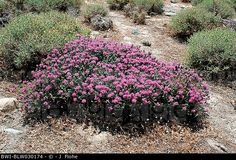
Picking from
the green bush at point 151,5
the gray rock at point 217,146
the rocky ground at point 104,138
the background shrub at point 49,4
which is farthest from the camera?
the green bush at point 151,5

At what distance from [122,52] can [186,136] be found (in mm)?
2329

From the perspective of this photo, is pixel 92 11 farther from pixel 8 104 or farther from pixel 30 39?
pixel 8 104

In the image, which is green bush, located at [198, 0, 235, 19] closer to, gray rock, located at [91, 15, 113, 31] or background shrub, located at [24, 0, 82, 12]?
gray rock, located at [91, 15, 113, 31]

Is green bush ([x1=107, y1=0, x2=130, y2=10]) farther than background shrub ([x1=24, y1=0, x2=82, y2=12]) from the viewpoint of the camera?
Yes

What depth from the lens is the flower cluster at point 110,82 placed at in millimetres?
7391

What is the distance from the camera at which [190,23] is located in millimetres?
12898

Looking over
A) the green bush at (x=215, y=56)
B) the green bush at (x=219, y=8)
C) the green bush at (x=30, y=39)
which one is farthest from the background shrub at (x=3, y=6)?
the green bush at (x=219, y=8)

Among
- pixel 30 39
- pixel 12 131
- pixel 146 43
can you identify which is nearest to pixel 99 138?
pixel 12 131

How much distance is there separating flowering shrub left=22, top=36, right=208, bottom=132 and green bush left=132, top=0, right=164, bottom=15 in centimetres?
691

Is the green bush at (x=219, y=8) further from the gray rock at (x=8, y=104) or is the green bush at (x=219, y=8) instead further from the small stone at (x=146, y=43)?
the gray rock at (x=8, y=104)

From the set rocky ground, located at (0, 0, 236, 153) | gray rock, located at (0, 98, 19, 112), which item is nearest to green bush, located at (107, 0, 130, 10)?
rocky ground, located at (0, 0, 236, 153)

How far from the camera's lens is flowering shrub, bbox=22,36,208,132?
7379mm

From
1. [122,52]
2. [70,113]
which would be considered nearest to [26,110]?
[70,113]

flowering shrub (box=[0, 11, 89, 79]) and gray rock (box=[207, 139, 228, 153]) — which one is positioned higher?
flowering shrub (box=[0, 11, 89, 79])
